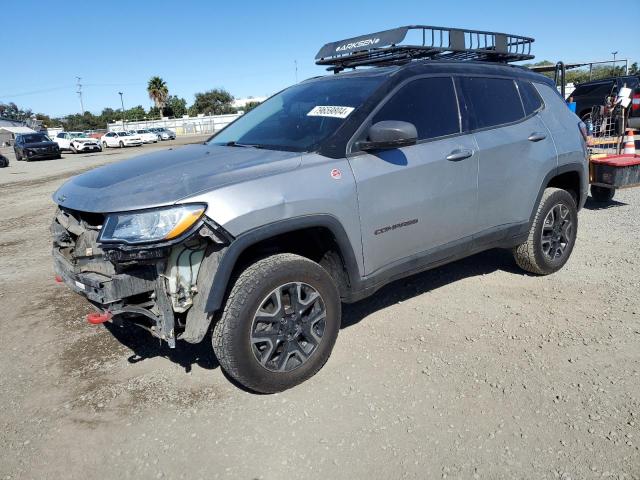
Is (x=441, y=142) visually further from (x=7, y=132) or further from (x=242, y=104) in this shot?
(x=242, y=104)

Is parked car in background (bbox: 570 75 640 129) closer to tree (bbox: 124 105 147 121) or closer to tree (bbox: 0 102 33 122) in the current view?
tree (bbox: 124 105 147 121)

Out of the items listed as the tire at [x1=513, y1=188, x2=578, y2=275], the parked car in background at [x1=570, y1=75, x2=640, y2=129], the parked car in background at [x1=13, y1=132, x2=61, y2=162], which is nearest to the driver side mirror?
the tire at [x1=513, y1=188, x2=578, y2=275]

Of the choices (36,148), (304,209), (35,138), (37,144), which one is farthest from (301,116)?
(35,138)

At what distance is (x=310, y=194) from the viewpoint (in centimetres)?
289

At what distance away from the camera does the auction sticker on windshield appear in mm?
3340

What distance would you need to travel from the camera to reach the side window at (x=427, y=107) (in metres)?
3.45

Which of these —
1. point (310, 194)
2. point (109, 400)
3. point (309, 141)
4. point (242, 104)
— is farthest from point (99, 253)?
point (242, 104)

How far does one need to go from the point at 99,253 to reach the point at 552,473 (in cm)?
259

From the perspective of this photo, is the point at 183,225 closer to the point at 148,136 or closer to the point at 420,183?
the point at 420,183

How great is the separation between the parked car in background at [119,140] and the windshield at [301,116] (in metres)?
38.5

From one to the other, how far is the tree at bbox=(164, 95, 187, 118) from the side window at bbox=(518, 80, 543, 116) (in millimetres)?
81135

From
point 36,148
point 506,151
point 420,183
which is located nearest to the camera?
point 420,183

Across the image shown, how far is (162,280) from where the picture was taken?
8.84 ft

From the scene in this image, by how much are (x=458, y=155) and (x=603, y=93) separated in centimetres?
1321
